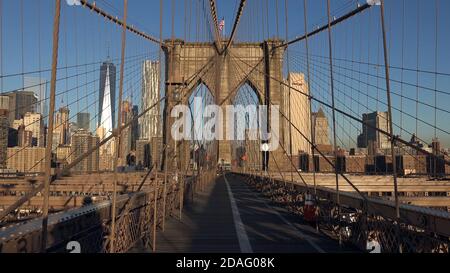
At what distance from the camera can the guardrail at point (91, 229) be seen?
318 centimetres

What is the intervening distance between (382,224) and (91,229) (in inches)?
135

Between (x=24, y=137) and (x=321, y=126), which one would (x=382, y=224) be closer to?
(x=24, y=137)

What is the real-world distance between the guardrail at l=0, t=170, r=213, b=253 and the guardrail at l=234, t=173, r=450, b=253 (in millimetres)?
3002

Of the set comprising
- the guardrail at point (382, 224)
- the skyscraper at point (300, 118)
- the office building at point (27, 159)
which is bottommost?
the guardrail at point (382, 224)

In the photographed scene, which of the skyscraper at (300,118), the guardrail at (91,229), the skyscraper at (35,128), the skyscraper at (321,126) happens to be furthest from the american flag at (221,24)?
the guardrail at (91,229)

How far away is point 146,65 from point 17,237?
18069mm

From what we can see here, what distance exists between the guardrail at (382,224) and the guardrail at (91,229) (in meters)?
3.00

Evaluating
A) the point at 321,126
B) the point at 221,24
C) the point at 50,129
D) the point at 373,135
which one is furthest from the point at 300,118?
the point at 50,129

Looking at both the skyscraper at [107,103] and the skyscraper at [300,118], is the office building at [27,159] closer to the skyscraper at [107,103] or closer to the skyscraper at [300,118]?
the skyscraper at [107,103]

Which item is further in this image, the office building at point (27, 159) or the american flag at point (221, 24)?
the american flag at point (221, 24)

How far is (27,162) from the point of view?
1792cm

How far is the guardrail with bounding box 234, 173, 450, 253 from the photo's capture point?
13.6 feet

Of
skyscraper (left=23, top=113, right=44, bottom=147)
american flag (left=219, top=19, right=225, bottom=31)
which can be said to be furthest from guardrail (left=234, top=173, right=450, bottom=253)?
american flag (left=219, top=19, right=225, bottom=31)
